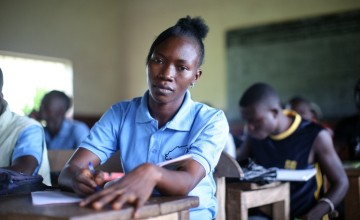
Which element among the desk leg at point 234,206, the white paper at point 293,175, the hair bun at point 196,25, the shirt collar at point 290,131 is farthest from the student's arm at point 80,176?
the shirt collar at point 290,131

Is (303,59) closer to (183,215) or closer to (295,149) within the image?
(295,149)

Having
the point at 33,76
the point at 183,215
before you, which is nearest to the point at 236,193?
the point at 183,215

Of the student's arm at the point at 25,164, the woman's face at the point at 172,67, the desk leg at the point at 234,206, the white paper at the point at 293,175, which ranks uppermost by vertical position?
the woman's face at the point at 172,67

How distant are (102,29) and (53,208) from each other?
7.77 meters

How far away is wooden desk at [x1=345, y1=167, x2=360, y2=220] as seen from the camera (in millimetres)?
2699

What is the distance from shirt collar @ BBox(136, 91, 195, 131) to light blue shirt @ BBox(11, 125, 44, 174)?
59 centimetres

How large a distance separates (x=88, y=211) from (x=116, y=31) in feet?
26.4

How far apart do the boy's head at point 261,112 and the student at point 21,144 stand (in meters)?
1.40

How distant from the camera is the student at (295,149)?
2.62 meters

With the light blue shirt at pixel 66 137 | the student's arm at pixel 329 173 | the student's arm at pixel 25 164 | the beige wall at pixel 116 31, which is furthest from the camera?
the beige wall at pixel 116 31

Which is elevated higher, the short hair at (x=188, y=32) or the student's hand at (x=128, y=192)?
the short hair at (x=188, y=32)

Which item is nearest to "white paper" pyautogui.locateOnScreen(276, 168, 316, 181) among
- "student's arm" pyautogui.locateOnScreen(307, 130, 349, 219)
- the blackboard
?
"student's arm" pyautogui.locateOnScreen(307, 130, 349, 219)

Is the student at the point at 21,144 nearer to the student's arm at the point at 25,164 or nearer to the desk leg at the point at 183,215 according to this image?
the student's arm at the point at 25,164

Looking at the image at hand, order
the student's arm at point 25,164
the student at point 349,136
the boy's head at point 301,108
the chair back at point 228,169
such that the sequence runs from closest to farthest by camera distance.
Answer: the student's arm at point 25,164
the chair back at point 228,169
the student at point 349,136
the boy's head at point 301,108
